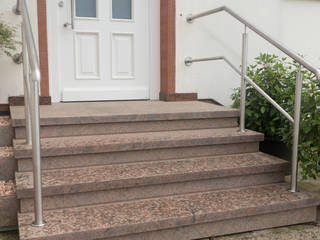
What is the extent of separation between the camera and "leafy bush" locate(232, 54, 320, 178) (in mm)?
2572

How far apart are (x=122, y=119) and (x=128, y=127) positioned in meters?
0.08

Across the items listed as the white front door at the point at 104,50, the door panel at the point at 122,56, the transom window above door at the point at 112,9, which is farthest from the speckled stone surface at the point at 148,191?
the transom window above door at the point at 112,9

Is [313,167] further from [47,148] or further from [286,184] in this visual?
[47,148]

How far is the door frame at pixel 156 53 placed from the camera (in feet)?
11.6

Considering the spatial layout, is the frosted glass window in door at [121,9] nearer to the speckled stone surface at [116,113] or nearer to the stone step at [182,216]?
the speckled stone surface at [116,113]

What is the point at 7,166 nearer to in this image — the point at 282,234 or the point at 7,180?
the point at 7,180

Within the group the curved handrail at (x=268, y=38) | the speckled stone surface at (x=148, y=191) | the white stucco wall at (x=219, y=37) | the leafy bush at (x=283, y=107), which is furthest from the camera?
the white stucco wall at (x=219, y=37)

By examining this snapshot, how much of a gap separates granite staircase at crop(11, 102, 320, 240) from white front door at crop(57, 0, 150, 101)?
80cm

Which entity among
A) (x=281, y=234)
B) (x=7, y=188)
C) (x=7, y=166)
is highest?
(x=7, y=166)

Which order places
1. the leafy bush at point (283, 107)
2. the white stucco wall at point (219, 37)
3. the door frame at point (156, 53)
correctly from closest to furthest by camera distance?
the leafy bush at point (283, 107) < the door frame at point (156, 53) < the white stucco wall at point (219, 37)

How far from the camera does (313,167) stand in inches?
101

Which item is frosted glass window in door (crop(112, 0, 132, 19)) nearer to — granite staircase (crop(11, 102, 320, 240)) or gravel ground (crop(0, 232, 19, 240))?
granite staircase (crop(11, 102, 320, 240))

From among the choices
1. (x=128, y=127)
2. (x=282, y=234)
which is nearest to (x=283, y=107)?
(x=282, y=234)

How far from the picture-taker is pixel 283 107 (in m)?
3.17
